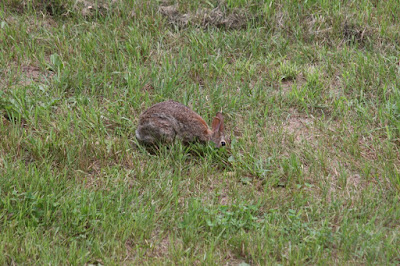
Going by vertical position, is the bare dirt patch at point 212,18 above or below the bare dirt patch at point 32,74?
above

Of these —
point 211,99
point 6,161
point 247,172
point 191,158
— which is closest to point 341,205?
point 247,172

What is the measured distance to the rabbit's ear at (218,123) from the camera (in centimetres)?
568

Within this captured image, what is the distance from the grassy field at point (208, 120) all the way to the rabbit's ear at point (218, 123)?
25cm

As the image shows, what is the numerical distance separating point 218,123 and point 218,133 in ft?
0.38

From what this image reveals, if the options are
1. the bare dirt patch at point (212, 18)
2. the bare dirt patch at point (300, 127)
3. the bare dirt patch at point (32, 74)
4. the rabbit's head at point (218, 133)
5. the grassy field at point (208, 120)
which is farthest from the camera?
the bare dirt patch at point (212, 18)

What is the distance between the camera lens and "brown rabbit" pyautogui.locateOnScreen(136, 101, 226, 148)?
570cm

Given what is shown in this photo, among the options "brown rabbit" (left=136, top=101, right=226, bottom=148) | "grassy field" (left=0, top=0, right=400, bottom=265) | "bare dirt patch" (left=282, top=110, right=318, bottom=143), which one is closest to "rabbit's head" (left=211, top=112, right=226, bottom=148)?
"brown rabbit" (left=136, top=101, right=226, bottom=148)

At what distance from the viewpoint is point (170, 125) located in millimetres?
5746

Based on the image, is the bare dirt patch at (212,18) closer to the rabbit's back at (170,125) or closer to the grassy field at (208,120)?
the grassy field at (208,120)

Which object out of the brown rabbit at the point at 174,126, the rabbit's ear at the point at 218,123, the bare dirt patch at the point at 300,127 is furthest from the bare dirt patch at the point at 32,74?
the bare dirt patch at the point at 300,127

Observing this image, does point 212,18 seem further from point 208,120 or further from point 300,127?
point 300,127

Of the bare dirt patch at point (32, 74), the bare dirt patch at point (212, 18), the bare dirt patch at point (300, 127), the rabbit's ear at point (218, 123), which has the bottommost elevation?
the bare dirt patch at point (300, 127)

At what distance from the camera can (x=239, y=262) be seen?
4441 millimetres

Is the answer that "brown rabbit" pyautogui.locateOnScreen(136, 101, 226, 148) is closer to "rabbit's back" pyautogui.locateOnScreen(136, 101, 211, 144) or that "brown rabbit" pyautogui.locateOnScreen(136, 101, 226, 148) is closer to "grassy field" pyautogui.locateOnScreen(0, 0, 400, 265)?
"rabbit's back" pyautogui.locateOnScreen(136, 101, 211, 144)
